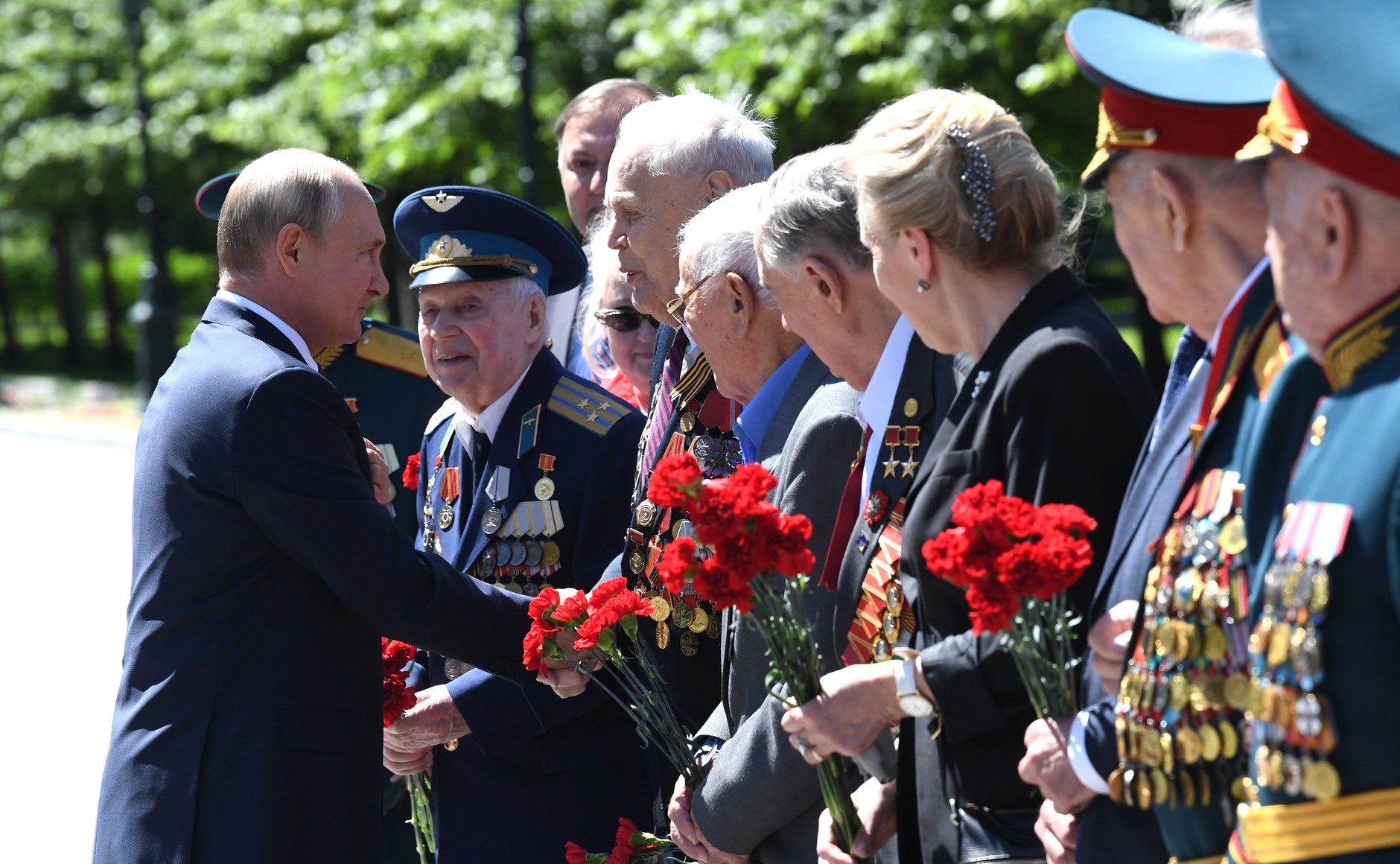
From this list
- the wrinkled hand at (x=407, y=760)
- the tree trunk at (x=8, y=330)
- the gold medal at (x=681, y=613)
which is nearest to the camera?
the gold medal at (x=681, y=613)

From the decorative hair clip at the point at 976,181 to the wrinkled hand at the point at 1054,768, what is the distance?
764 mm

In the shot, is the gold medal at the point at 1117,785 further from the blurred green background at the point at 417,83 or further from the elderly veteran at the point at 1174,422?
the blurred green background at the point at 417,83

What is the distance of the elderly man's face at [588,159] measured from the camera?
5320 mm

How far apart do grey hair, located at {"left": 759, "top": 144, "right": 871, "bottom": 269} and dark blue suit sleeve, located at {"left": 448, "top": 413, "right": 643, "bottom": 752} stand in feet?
3.79

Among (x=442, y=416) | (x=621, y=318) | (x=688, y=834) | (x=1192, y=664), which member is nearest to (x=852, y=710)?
(x=1192, y=664)

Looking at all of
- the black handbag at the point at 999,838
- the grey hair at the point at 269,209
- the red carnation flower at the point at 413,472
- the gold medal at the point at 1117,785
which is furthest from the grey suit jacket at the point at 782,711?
the red carnation flower at the point at 413,472

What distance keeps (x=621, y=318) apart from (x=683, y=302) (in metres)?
1.33

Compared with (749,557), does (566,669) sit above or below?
below

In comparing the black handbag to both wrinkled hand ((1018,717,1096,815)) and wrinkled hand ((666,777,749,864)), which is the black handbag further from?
wrinkled hand ((666,777,749,864))

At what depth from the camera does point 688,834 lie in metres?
2.97

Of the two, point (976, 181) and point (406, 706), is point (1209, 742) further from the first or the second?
point (406, 706)

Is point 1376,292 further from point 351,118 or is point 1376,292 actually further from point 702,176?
point 351,118

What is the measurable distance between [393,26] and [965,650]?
1501 cm

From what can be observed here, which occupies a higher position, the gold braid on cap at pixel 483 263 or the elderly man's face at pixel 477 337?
the gold braid on cap at pixel 483 263
